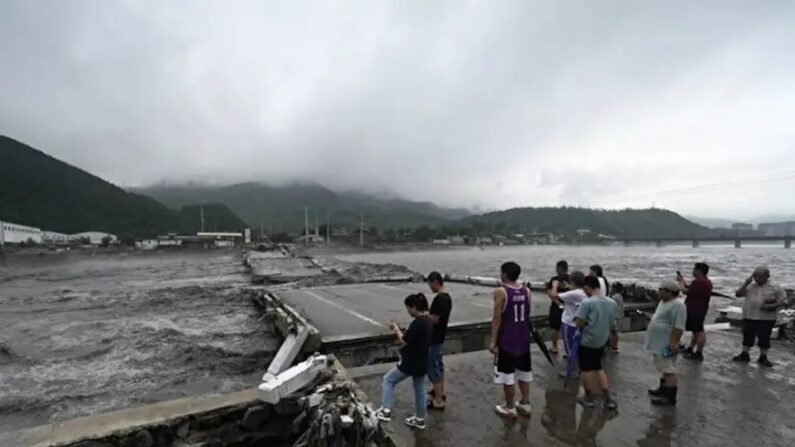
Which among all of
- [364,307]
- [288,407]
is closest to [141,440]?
[288,407]

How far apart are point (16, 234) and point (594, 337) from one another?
145464 millimetres

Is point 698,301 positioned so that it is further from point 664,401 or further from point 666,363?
point 664,401

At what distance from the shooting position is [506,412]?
5375 millimetres

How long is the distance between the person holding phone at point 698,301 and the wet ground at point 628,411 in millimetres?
334

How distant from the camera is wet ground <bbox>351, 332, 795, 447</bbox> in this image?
15.8 feet

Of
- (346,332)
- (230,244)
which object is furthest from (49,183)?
(346,332)

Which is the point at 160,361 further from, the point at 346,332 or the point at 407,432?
the point at 407,432

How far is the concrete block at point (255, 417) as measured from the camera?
541 cm

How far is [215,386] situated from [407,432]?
25.1ft

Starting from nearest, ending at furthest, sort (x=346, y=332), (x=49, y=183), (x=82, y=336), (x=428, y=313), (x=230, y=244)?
(x=428, y=313)
(x=346, y=332)
(x=82, y=336)
(x=230, y=244)
(x=49, y=183)

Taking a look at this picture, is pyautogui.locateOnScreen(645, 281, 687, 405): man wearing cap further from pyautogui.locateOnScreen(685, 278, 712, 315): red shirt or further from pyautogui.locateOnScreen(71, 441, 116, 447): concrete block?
pyautogui.locateOnScreen(71, 441, 116, 447): concrete block

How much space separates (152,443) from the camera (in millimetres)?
4859

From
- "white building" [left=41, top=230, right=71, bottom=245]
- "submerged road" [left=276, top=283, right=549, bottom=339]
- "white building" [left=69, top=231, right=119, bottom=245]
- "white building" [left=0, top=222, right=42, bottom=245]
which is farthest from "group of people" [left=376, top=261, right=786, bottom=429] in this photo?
"white building" [left=41, top=230, right=71, bottom=245]

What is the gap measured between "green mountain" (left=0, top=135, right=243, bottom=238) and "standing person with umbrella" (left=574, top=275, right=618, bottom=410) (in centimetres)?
16366
